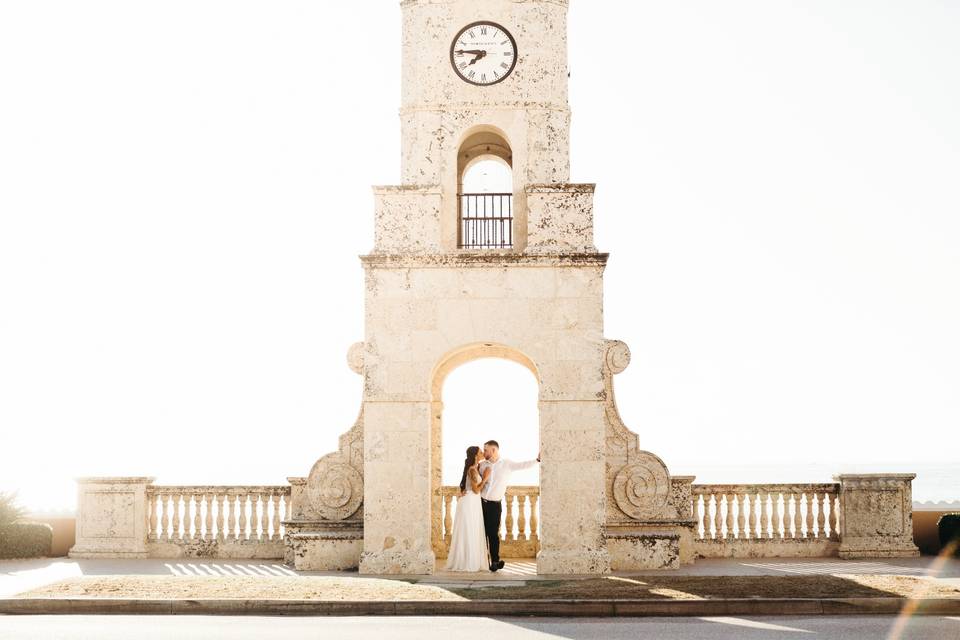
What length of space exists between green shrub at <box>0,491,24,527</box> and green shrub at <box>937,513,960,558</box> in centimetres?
1625

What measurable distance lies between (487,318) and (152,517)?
7.19 metres

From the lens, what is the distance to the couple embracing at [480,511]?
16.7 metres

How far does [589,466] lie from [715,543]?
3.41m

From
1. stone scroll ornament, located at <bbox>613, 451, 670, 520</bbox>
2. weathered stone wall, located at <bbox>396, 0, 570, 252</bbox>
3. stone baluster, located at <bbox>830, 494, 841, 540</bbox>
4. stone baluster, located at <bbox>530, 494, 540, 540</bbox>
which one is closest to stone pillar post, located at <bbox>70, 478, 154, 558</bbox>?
stone baluster, located at <bbox>530, 494, 540, 540</bbox>

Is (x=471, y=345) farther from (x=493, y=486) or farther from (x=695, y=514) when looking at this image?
(x=695, y=514)

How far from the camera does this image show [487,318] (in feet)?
54.7

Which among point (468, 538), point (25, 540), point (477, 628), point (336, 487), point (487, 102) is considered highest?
point (487, 102)

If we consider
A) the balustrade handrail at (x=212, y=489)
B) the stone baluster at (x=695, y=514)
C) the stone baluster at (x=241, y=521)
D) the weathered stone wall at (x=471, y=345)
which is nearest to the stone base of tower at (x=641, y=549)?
the weathered stone wall at (x=471, y=345)

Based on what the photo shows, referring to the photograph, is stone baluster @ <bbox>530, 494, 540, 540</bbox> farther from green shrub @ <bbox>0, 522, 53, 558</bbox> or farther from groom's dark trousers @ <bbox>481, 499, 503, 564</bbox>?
green shrub @ <bbox>0, 522, 53, 558</bbox>

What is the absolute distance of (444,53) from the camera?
17.5 meters

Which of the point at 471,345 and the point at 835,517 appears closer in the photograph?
the point at 471,345

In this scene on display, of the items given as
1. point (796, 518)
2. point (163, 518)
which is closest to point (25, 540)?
point (163, 518)

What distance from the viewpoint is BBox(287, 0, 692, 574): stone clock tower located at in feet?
53.9

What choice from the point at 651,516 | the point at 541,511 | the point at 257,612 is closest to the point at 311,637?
the point at 257,612
